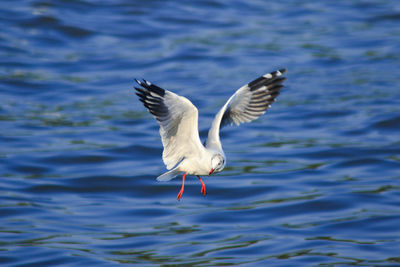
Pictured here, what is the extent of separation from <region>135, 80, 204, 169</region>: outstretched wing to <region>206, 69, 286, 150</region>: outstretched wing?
0.36 metres

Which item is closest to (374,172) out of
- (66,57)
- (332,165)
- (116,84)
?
(332,165)

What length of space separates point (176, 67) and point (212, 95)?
261 cm

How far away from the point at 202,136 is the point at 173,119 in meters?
7.01

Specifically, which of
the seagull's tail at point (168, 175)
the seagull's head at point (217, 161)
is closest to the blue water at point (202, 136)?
the seagull's tail at point (168, 175)

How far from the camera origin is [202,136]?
50.7 ft

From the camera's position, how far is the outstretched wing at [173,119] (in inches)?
321

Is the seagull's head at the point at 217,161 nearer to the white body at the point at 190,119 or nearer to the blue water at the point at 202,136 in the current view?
the white body at the point at 190,119

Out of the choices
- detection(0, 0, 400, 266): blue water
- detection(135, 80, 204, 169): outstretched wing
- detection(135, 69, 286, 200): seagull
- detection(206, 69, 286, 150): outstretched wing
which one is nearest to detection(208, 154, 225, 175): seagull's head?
detection(135, 69, 286, 200): seagull

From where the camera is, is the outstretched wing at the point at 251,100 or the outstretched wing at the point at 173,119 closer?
the outstretched wing at the point at 173,119

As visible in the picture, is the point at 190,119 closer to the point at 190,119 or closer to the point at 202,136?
the point at 190,119

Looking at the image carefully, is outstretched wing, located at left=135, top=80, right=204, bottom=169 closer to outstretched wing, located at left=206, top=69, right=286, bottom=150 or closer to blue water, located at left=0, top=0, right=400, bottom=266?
outstretched wing, located at left=206, top=69, right=286, bottom=150

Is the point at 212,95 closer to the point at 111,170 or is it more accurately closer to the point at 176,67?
the point at 176,67

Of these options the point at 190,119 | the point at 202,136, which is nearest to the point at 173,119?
the point at 190,119

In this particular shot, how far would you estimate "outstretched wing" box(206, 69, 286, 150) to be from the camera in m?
9.10
